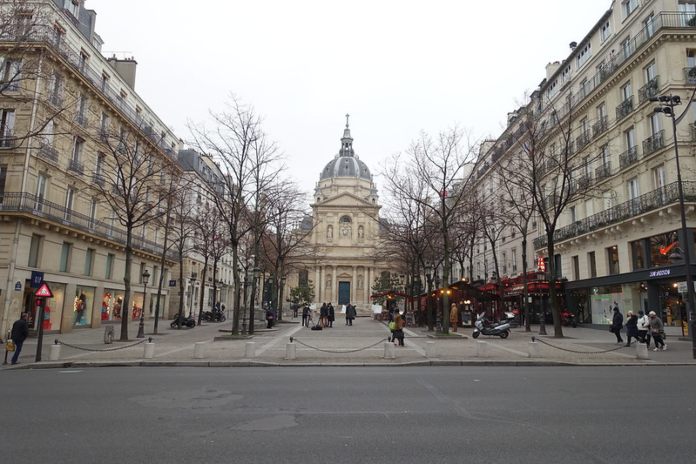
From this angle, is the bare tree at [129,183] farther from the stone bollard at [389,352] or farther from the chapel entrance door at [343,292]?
the chapel entrance door at [343,292]

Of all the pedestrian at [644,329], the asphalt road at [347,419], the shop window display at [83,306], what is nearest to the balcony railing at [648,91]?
the pedestrian at [644,329]

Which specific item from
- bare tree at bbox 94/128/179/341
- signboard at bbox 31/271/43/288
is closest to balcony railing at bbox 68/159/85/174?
bare tree at bbox 94/128/179/341

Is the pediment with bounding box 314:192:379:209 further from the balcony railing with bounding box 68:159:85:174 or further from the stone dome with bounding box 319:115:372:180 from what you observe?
the balcony railing with bounding box 68:159:85:174

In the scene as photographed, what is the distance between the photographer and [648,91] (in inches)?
1020

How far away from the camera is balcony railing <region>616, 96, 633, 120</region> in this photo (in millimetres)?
27500

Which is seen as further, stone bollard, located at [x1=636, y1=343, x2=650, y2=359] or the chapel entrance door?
the chapel entrance door

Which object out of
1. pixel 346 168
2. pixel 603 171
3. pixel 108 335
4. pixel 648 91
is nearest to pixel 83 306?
pixel 108 335

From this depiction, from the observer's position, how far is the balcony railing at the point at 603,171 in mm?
29623

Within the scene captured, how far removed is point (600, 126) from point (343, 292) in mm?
70149

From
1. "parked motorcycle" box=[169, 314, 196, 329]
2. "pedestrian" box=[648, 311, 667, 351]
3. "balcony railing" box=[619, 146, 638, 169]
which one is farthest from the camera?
"parked motorcycle" box=[169, 314, 196, 329]

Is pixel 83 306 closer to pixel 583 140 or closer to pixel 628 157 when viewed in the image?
pixel 628 157

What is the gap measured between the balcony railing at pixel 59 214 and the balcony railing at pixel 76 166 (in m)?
2.38

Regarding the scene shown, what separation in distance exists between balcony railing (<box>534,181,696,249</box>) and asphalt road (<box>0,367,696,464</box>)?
14713 mm

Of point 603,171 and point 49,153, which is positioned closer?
point 49,153
